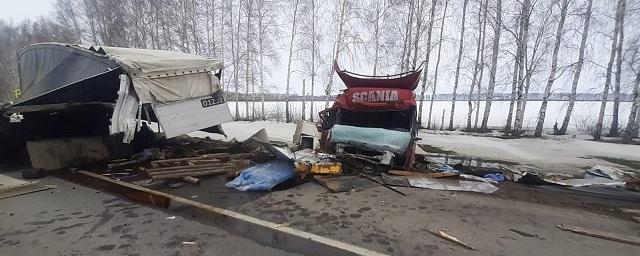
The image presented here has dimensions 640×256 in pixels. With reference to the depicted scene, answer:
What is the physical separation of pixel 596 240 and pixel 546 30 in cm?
1576

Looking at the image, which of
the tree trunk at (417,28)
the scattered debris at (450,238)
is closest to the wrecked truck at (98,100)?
the scattered debris at (450,238)

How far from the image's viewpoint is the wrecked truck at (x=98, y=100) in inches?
263

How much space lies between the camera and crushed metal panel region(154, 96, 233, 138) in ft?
23.2

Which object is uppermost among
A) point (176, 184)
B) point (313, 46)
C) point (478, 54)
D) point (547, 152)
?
point (313, 46)

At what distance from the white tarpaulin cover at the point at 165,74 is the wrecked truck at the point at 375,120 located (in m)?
3.18

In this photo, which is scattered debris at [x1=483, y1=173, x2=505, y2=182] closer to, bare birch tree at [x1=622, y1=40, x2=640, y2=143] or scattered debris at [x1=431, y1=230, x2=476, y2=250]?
scattered debris at [x1=431, y1=230, x2=476, y2=250]

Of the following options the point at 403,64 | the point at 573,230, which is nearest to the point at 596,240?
the point at 573,230

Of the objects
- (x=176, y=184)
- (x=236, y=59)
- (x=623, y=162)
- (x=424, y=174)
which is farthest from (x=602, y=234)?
(x=236, y=59)

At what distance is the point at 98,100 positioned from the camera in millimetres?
8727

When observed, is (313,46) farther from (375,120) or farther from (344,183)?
(344,183)

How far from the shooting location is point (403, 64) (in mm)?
18250

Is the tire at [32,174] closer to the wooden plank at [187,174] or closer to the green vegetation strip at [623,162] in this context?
the wooden plank at [187,174]

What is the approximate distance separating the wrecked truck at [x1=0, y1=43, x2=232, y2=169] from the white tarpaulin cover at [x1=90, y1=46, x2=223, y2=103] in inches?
0.7

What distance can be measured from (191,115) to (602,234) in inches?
305
